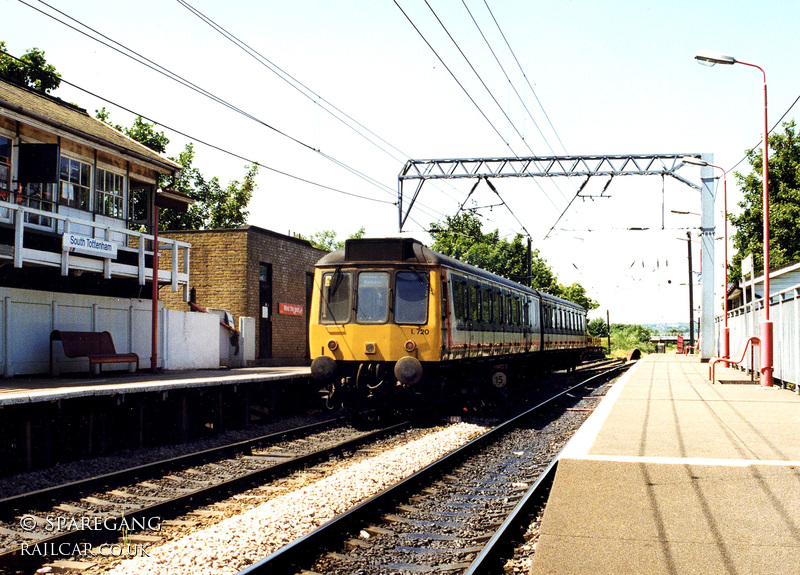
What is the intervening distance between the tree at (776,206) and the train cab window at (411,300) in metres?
30.2

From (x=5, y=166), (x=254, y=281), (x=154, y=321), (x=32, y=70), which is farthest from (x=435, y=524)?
(x=32, y=70)

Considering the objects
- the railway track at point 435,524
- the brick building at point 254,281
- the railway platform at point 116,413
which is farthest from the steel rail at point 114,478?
the brick building at point 254,281

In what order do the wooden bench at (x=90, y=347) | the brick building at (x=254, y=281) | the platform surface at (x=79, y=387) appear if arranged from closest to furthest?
the platform surface at (x=79, y=387)
the wooden bench at (x=90, y=347)
the brick building at (x=254, y=281)

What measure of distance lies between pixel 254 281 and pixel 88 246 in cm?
887

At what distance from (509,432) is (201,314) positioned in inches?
385

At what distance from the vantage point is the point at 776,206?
130 feet

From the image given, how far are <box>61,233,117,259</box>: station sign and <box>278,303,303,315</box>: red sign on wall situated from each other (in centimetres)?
992

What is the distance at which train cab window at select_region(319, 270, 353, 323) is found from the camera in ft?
44.8

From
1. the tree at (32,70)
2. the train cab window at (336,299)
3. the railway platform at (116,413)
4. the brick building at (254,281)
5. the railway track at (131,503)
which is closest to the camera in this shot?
the railway track at (131,503)

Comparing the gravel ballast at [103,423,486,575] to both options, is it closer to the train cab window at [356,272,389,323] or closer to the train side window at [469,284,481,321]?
the train cab window at [356,272,389,323]

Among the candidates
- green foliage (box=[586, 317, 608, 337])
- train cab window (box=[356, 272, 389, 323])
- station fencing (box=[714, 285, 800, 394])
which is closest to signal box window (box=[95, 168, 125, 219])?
train cab window (box=[356, 272, 389, 323])

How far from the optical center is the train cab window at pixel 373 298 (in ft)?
44.0

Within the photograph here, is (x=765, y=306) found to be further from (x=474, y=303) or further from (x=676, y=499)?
(x=676, y=499)

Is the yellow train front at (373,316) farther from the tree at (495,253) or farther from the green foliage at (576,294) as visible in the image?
the green foliage at (576,294)
